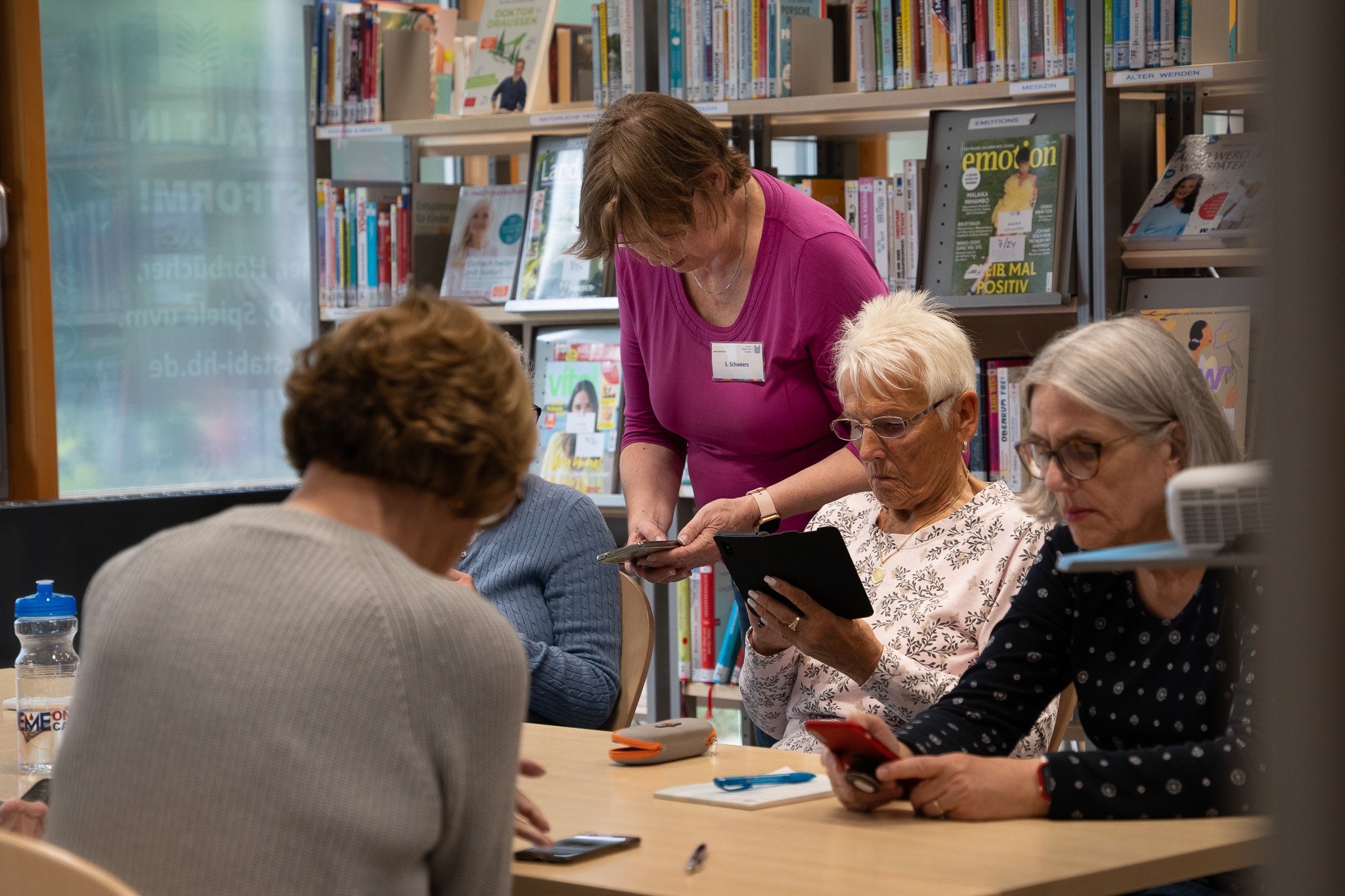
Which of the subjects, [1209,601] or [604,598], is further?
[604,598]

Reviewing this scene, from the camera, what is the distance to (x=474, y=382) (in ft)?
3.88

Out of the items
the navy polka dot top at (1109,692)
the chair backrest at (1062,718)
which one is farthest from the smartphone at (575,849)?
the chair backrest at (1062,718)

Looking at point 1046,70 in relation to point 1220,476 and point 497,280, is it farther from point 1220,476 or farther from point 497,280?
point 1220,476

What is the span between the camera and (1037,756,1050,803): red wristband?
1.58 m

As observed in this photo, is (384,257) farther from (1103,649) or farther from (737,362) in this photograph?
(1103,649)

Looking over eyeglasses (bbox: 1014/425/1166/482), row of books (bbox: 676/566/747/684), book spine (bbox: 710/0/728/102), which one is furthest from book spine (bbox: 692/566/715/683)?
eyeglasses (bbox: 1014/425/1166/482)

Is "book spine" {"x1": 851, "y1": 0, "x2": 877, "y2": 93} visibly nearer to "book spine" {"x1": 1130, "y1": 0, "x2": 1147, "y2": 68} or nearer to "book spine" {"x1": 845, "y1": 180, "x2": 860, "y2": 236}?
"book spine" {"x1": 845, "y1": 180, "x2": 860, "y2": 236}

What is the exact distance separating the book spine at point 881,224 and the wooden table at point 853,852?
2.30 metres

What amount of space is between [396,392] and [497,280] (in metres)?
3.41

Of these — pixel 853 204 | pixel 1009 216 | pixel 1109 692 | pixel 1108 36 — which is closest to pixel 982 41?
pixel 1108 36

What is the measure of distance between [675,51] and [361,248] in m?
1.30

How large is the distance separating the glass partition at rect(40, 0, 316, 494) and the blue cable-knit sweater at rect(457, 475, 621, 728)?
2.58 metres

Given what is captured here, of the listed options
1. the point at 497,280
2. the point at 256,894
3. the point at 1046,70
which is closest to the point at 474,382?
the point at 256,894

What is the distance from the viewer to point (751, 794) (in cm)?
175
